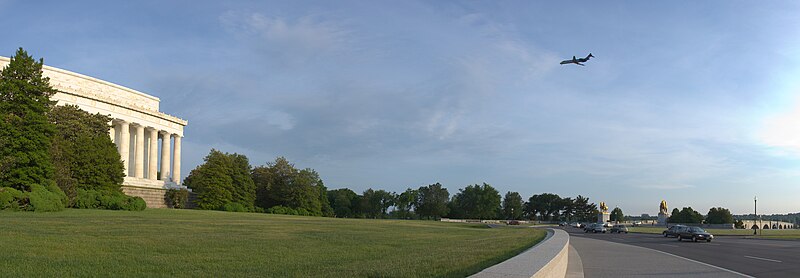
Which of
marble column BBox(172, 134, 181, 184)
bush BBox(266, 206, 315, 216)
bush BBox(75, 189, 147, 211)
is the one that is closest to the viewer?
bush BBox(75, 189, 147, 211)

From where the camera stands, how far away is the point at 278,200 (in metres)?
98.8

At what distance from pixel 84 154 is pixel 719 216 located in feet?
474

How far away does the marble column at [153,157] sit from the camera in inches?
3664

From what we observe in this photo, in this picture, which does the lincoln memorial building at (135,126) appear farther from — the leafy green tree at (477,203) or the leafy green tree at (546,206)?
the leafy green tree at (546,206)

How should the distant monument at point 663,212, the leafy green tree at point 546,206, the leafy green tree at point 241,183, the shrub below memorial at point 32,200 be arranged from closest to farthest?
the shrub below memorial at point 32,200
the leafy green tree at point 241,183
the distant monument at point 663,212
the leafy green tree at point 546,206

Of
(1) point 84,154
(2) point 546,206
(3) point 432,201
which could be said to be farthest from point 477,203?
(1) point 84,154

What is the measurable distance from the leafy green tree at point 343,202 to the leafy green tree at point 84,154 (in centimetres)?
7872

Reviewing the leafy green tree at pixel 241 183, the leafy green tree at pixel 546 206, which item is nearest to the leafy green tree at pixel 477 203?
the leafy green tree at pixel 546 206

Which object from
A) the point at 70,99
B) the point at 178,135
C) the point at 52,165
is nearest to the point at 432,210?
the point at 178,135

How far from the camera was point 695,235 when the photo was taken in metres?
42.3

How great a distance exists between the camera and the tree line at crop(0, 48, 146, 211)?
43.9 m

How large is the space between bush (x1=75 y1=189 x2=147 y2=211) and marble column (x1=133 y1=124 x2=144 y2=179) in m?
33.7

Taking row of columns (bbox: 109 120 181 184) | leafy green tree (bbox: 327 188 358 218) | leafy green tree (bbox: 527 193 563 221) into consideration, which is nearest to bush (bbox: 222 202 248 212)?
row of columns (bbox: 109 120 181 184)

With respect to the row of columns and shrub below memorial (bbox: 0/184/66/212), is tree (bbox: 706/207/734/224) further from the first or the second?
shrub below memorial (bbox: 0/184/66/212)
